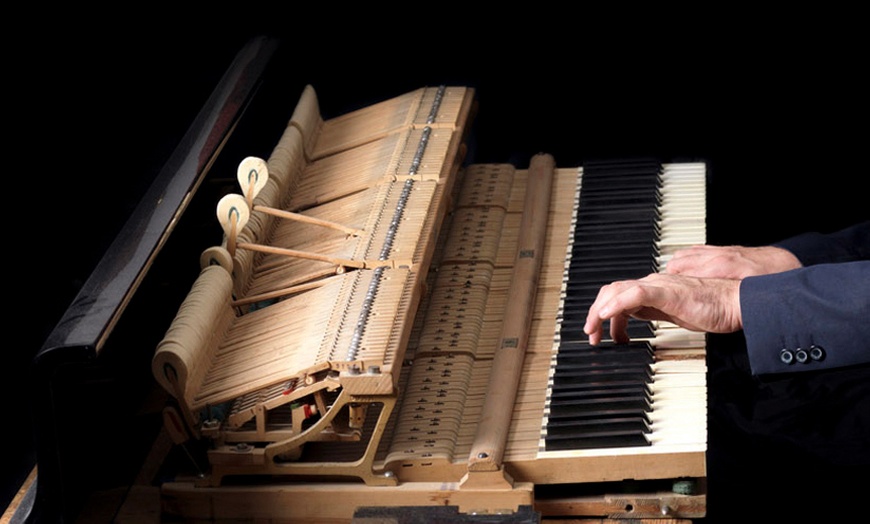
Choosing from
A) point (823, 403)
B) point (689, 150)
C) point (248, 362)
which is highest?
point (689, 150)

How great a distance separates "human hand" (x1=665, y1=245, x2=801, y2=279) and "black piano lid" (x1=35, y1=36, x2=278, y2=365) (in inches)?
56.6

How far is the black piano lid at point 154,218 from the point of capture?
4.04 m

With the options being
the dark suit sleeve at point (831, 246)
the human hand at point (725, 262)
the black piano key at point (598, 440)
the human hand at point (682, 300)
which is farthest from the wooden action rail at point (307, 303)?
the dark suit sleeve at point (831, 246)

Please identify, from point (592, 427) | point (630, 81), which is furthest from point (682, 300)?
point (630, 81)

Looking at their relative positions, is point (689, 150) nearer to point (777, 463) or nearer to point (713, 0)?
point (713, 0)

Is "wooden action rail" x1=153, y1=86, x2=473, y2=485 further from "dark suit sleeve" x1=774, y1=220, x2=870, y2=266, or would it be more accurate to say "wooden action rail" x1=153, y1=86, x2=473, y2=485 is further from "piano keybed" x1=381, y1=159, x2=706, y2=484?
"dark suit sleeve" x1=774, y1=220, x2=870, y2=266

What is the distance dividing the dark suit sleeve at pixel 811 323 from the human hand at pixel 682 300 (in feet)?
0.34

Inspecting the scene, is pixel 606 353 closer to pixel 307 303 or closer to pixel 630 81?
pixel 307 303

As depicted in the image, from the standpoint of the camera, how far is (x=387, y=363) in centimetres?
431

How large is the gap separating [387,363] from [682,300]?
2.76ft

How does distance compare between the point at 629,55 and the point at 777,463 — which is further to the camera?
the point at 629,55

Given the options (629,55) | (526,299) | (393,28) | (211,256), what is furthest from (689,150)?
(211,256)

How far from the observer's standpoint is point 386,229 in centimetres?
506

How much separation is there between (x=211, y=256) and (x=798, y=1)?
281 centimetres
